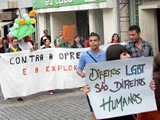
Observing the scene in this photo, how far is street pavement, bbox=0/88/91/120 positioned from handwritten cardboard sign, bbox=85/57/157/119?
259 centimetres

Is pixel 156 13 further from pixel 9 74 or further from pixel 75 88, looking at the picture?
pixel 9 74

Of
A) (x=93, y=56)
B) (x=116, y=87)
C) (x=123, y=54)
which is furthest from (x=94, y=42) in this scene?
(x=116, y=87)

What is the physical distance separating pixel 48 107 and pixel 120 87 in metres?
3.87

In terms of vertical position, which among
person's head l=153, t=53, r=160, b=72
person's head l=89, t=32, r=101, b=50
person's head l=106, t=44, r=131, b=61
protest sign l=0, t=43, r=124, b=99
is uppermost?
person's head l=89, t=32, r=101, b=50

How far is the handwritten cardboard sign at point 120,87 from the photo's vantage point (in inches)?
149

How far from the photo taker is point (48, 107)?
7457mm

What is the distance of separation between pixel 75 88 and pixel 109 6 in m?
4.97

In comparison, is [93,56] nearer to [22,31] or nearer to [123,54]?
[123,54]

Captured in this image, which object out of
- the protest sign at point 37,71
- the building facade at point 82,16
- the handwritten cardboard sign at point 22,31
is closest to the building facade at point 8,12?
the building facade at point 82,16

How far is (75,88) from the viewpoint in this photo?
9.88 metres

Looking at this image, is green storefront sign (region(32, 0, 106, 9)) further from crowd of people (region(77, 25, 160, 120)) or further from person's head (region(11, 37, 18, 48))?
crowd of people (region(77, 25, 160, 120))

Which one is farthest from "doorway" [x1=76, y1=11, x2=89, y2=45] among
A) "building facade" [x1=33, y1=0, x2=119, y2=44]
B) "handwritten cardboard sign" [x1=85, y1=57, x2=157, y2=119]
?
"handwritten cardboard sign" [x1=85, y1=57, x2=157, y2=119]

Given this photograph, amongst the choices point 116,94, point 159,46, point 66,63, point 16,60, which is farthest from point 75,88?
point 116,94

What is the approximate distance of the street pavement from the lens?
6660 millimetres
